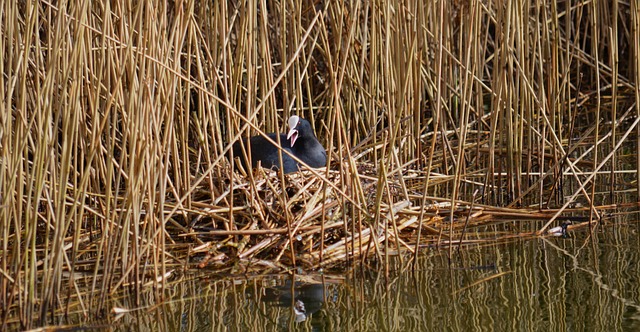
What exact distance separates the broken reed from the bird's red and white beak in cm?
8

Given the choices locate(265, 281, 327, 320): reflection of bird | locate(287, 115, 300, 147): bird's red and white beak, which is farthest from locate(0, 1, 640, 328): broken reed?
locate(265, 281, 327, 320): reflection of bird

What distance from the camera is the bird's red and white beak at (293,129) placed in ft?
16.3

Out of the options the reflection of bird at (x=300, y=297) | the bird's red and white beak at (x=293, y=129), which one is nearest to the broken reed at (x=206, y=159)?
the bird's red and white beak at (x=293, y=129)

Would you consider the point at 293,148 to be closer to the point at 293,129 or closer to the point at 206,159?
the point at 293,129

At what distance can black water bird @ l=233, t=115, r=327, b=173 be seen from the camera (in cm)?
498

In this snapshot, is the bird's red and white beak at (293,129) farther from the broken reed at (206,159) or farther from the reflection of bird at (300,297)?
the reflection of bird at (300,297)

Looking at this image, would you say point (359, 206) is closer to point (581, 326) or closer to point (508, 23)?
point (581, 326)

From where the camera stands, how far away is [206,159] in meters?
4.08

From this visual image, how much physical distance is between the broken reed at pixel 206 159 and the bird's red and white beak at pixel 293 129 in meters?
0.08

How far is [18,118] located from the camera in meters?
2.95

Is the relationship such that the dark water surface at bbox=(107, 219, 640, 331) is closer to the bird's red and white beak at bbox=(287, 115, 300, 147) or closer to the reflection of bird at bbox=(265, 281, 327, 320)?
the reflection of bird at bbox=(265, 281, 327, 320)

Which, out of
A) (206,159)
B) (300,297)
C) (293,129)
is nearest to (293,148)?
(293,129)

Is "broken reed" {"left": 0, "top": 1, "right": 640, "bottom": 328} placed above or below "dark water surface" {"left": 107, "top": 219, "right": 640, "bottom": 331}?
above

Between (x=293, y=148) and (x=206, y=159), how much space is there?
46.3 inches
